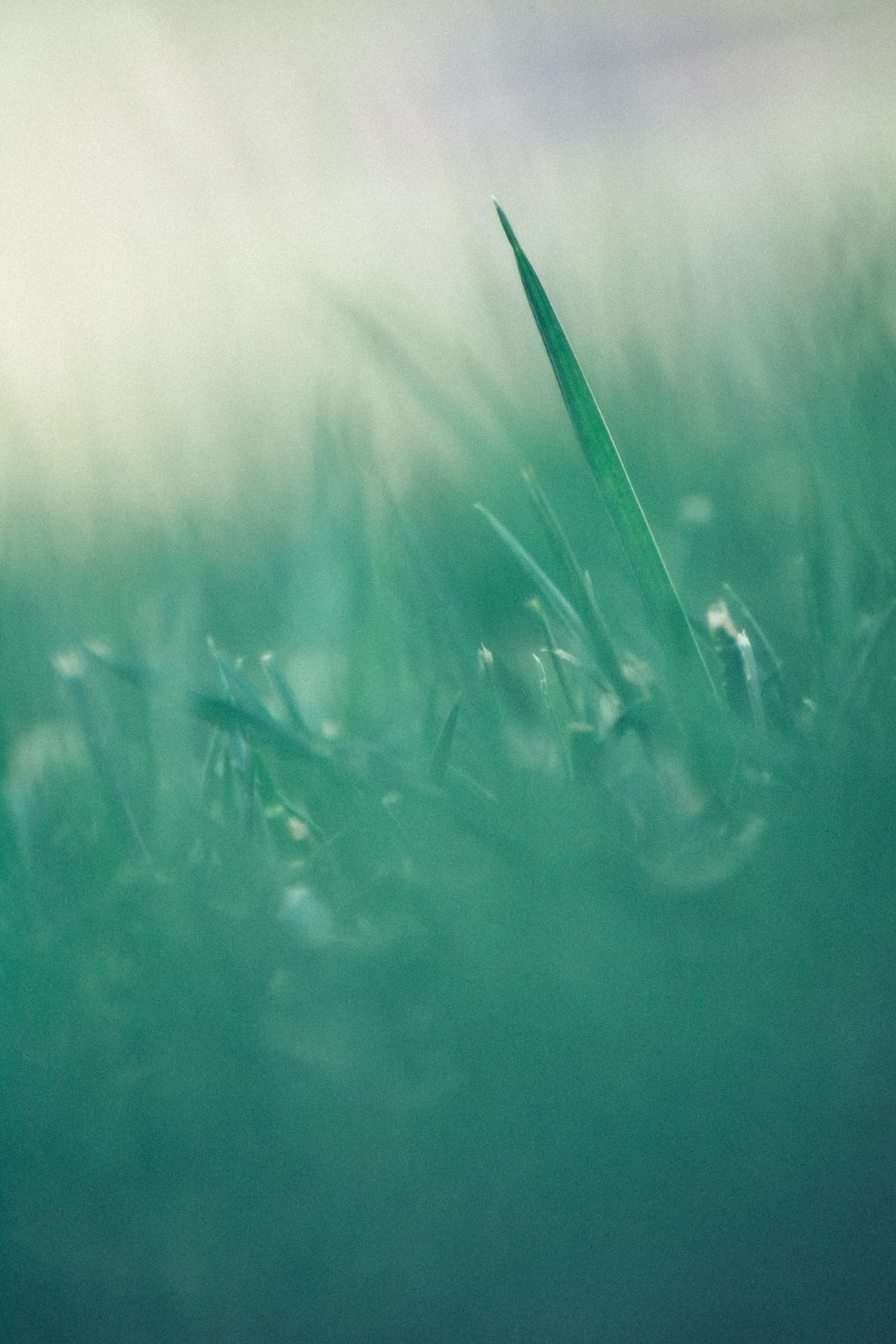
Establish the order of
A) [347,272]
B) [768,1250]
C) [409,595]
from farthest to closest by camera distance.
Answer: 1. [347,272]
2. [409,595]
3. [768,1250]

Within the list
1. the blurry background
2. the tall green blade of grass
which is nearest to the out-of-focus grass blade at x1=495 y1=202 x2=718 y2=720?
the tall green blade of grass

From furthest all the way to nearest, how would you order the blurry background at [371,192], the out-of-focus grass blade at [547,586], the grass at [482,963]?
1. the blurry background at [371,192]
2. the out-of-focus grass blade at [547,586]
3. the grass at [482,963]

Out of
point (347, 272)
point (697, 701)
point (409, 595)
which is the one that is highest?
point (347, 272)

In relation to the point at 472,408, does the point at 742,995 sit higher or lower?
lower

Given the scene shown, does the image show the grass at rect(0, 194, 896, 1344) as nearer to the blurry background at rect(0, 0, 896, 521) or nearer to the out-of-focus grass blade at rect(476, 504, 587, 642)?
the out-of-focus grass blade at rect(476, 504, 587, 642)

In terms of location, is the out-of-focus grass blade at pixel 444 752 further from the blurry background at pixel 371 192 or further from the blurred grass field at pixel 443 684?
the blurry background at pixel 371 192

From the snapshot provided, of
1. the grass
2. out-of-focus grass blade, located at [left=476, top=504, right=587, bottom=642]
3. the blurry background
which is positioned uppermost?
the blurry background

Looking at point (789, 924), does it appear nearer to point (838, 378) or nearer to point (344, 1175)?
point (344, 1175)

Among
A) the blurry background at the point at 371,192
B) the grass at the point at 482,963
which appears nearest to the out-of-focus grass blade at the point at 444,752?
the grass at the point at 482,963

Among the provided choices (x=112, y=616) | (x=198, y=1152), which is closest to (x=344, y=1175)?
(x=198, y=1152)
